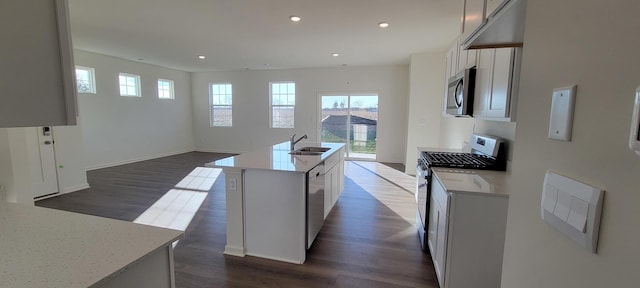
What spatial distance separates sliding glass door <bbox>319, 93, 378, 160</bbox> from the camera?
7375mm

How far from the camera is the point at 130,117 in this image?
6.73 m

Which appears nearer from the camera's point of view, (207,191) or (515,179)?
(515,179)

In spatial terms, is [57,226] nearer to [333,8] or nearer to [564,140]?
[564,140]


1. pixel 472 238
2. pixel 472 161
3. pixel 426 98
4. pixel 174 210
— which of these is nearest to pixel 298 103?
pixel 426 98

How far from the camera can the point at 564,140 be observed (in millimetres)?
565

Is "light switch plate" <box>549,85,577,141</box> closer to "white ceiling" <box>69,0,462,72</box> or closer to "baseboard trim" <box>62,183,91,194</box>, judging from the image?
"white ceiling" <box>69,0,462,72</box>

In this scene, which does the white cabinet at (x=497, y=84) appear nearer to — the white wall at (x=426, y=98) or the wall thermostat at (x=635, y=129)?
the wall thermostat at (x=635, y=129)

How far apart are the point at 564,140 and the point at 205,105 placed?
9163mm

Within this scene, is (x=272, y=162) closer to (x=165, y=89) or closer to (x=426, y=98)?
(x=426, y=98)

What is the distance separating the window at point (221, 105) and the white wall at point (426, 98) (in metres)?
5.49

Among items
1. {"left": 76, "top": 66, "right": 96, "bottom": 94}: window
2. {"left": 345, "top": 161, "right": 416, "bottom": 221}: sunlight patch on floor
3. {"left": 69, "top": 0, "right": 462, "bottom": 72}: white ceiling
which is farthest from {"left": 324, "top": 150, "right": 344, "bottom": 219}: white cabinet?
{"left": 76, "top": 66, "right": 96, "bottom": 94}: window

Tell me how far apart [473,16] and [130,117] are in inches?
303

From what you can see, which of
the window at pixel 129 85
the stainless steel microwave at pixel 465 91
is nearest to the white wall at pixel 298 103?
the window at pixel 129 85

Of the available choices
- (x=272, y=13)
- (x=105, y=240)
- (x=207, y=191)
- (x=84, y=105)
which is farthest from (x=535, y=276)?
(x=84, y=105)
